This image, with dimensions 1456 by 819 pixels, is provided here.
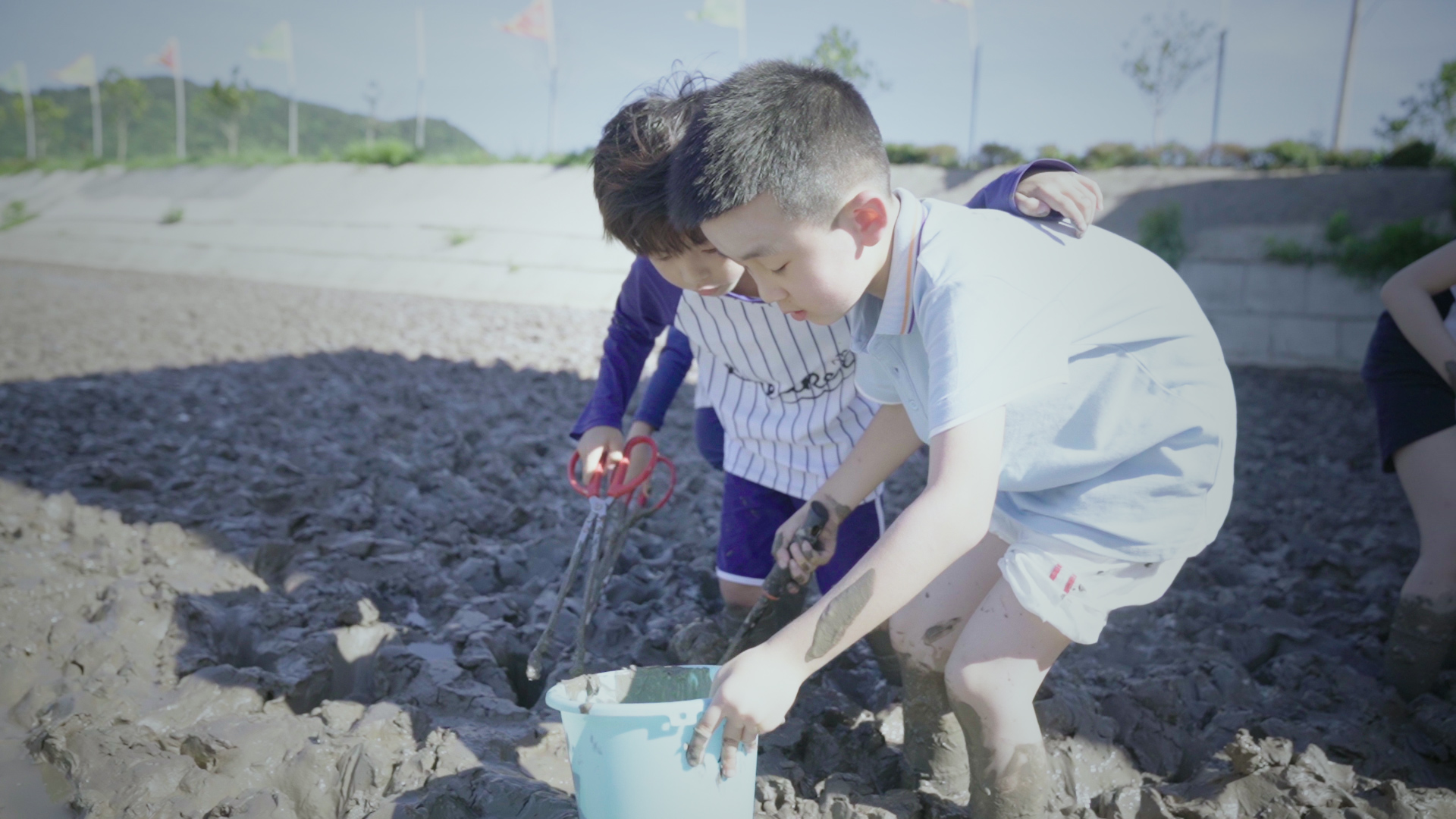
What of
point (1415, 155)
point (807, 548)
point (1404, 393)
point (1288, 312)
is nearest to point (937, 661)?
point (807, 548)

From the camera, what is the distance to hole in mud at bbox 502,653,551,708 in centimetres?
235

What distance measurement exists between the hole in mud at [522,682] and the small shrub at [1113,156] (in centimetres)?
1221

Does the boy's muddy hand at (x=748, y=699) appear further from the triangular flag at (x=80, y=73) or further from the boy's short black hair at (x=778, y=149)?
the triangular flag at (x=80, y=73)

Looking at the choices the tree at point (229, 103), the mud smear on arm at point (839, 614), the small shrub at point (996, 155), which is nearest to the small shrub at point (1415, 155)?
the small shrub at point (996, 155)

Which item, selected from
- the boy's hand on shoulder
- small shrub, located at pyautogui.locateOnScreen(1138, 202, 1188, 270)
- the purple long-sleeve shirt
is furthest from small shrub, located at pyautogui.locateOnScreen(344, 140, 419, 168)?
the boy's hand on shoulder

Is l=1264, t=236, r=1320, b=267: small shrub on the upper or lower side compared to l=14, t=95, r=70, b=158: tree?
lower

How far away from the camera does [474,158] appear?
1922cm

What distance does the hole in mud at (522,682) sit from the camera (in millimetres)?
2350

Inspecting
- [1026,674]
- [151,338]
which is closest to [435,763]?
[1026,674]

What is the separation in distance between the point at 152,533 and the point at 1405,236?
1079 centimetres

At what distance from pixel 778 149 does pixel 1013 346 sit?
476 millimetres

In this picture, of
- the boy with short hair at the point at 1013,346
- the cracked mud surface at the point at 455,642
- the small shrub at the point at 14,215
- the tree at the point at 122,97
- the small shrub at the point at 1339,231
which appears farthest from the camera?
the tree at the point at 122,97

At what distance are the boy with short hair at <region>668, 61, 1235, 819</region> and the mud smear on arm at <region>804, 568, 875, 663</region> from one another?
38 millimetres

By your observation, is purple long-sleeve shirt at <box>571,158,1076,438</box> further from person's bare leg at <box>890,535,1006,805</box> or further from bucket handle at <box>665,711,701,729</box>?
bucket handle at <box>665,711,701,729</box>
